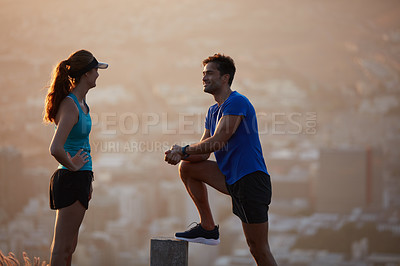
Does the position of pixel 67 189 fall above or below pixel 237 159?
below

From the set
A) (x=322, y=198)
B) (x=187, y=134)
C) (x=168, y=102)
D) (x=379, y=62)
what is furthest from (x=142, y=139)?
(x=379, y=62)

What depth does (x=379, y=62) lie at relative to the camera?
5681cm

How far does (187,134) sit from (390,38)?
28.1 metres

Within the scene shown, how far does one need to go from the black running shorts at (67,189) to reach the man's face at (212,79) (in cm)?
102

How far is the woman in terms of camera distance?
2.96 metres

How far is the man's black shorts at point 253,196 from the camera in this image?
3367 mm

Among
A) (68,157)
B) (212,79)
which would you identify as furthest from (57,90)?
(212,79)

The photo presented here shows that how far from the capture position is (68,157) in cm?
293

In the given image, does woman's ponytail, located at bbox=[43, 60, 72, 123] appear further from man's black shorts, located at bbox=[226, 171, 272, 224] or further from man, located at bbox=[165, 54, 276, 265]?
man's black shorts, located at bbox=[226, 171, 272, 224]

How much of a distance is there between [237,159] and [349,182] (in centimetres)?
4651

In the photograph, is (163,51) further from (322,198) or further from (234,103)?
(234,103)

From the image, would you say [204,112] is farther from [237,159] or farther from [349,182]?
[237,159]

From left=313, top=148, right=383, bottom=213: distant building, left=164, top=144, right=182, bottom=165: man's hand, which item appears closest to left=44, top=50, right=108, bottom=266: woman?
left=164, top=144, right=182, bottom=165: man's hand

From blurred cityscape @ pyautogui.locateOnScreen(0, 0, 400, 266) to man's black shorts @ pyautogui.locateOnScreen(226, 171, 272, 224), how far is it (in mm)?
27163
